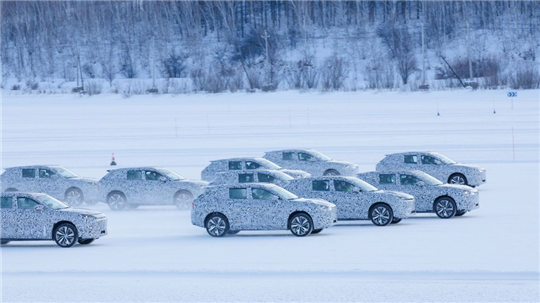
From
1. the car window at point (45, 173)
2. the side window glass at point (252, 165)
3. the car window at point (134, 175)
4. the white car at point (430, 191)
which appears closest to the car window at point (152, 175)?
the car window at point (134, 175)

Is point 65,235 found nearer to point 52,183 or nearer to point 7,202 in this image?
point 7,202

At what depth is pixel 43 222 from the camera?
61.4 feet

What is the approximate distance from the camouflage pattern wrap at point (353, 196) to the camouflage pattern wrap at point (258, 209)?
56.4 inches

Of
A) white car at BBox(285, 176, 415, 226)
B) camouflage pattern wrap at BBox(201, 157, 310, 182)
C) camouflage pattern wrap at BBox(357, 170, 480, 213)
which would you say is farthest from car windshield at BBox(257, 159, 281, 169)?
white car at BBox(285, 176, 415, 226)

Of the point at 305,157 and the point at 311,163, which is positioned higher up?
the point at 305,157

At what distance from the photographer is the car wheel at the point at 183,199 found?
2592 centimetres

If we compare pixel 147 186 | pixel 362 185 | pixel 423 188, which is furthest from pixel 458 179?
pixel 147 186

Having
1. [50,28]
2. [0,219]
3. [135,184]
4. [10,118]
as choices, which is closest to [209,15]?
[50,28]

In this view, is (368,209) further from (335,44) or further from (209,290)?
(335,44)

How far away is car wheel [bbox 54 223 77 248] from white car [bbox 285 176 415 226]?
575 cm

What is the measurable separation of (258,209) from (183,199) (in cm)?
677

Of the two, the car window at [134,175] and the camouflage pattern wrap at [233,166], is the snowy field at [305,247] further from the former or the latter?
the camouflage pattern wrap at [233,166]

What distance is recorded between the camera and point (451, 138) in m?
46.1

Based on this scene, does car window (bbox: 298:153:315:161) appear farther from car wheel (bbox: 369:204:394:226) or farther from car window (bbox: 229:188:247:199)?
car window (bbox: 229:188:247:199)
